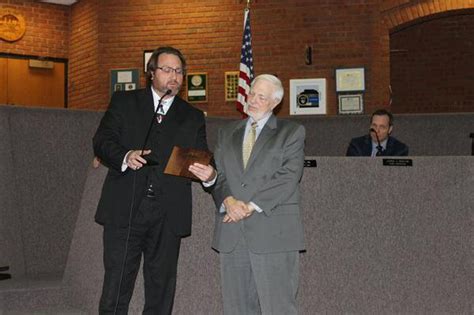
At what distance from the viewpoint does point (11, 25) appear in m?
11.4

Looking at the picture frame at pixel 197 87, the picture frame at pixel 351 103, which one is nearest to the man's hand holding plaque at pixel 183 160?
the picture frame at pixel 351 103

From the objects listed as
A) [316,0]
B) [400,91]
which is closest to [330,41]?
[316,0]

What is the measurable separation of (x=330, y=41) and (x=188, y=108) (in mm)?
6608

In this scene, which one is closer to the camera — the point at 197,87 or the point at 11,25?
the point at 197,87

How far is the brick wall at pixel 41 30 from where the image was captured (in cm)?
1144

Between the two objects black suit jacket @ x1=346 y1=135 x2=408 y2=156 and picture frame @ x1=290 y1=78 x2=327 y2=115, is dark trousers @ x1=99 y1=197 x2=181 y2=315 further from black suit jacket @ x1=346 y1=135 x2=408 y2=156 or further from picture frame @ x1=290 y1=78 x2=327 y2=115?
picture frame @ x1=290 y1=78 x2=327 y2=115

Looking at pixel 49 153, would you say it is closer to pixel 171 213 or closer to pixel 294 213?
pixel 171 213

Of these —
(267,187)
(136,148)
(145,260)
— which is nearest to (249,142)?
(267,187)

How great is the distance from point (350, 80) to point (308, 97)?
609mm

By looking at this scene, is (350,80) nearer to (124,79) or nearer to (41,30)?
(124,79)

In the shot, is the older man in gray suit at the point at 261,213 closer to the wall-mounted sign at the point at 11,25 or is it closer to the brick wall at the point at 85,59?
the brick wall at the point at 85,59

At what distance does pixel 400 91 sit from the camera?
12406 mm

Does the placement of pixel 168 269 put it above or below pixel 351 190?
below

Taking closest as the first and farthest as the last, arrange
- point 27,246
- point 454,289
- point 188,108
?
1. point 188,108
2. point 454,289
3. point 27,246
